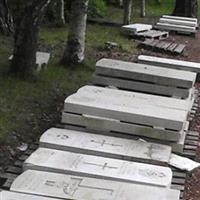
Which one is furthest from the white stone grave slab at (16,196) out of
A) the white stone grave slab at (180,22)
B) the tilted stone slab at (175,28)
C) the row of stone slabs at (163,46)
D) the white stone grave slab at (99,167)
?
the white stone grave slab at (180,22)

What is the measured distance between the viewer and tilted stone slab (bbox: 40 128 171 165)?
647cm

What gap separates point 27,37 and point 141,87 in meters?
1.82

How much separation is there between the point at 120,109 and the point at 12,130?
1294mm

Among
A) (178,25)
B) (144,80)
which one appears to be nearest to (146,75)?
(144,80)

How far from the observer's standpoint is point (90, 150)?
649 centimetres

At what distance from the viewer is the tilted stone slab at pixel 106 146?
647 centimetres

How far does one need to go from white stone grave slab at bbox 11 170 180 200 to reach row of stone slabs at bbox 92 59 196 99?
11.6 feet

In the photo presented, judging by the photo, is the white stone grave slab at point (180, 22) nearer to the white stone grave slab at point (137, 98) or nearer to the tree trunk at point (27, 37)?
the tree trunk at point (27, 37)

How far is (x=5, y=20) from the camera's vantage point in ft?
43.7

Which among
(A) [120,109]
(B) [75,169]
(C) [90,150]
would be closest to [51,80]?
(A) [120,109]

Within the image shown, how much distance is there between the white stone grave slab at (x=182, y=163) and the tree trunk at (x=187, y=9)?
42.1ft

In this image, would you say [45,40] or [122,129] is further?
[45,40]

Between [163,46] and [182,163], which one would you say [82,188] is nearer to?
[182,163]

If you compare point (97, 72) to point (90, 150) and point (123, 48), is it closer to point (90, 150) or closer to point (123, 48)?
point (90, 150)
